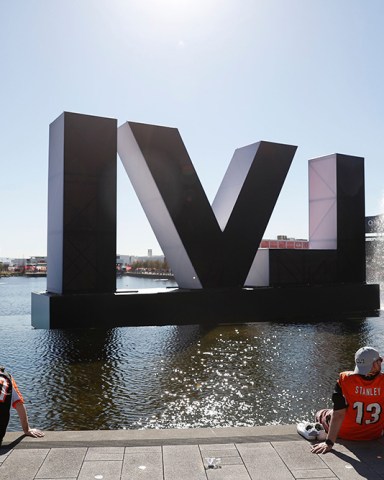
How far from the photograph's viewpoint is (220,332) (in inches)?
517

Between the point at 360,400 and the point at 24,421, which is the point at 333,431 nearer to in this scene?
the point at 360,400

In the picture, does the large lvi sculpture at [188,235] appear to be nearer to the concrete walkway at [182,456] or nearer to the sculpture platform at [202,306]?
the sculpture platform at [202,306]

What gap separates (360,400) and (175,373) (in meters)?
4.31

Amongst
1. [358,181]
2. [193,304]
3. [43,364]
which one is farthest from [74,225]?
[358,181]

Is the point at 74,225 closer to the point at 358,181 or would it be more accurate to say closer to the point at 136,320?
the point at 136,320

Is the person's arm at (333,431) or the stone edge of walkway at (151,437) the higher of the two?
the person's arm at (333,431)

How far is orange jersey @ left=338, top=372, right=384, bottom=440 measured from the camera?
168 inches

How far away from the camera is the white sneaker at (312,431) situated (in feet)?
14.6

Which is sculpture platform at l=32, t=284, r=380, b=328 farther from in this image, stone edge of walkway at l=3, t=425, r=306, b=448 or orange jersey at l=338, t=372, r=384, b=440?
orange jersey at l=338, t=372, r=384, b=440

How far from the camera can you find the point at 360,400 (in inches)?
170

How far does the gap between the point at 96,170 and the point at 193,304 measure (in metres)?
5.25

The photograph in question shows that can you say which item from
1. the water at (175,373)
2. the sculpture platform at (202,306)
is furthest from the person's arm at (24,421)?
the sculpture platform at (202,306)

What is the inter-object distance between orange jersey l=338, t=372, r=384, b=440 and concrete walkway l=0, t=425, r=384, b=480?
0.31 feet

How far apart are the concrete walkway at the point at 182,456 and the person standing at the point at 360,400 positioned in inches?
5.3
